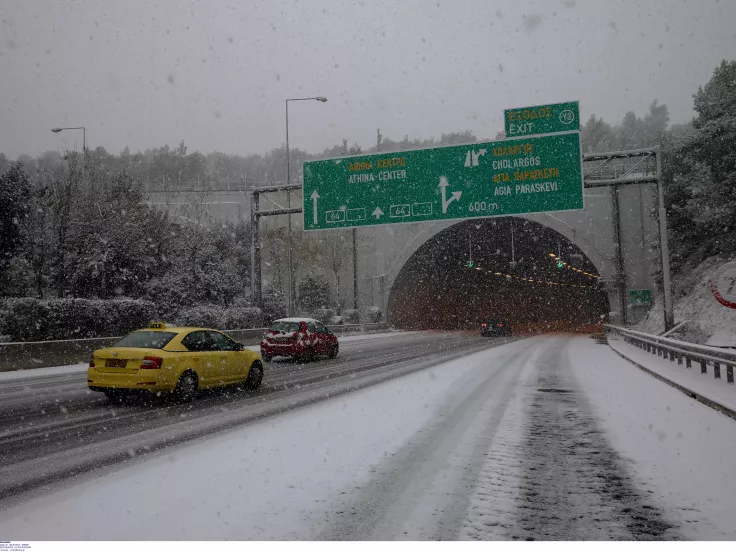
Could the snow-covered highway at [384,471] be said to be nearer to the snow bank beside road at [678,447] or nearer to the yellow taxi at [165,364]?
the snow bank beside road at [678,447]

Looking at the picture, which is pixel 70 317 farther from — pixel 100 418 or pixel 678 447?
pixel 678 447

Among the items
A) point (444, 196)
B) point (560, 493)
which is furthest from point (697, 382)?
point (444, 196)

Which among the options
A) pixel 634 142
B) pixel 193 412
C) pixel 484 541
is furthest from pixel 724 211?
pixel 634 142

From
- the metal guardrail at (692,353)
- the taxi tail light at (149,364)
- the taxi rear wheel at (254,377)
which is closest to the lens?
the taxi tail light at (149,364)

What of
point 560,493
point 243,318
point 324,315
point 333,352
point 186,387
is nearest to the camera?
point 560,493

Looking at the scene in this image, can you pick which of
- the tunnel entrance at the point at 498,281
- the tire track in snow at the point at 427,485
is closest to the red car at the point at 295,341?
the tire track in snow at the point at 427,485

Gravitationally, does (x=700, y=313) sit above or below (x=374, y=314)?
below

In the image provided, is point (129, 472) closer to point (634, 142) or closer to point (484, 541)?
point (484, 541)

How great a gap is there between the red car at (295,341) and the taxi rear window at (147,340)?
9.99 m

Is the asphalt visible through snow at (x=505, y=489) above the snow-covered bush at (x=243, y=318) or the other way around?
the other way around

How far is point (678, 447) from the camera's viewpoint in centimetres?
657

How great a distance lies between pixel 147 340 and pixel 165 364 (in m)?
0.86

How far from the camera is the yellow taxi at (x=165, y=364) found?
10281 mm

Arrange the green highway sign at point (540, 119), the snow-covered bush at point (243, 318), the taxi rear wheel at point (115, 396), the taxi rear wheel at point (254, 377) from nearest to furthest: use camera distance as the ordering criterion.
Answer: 1. the taxi rear wheel at point (115, 396)
2. the taxi rear wheel at point (254, 377)
3. the green highway sign at point (540, 119)
4. the snow-covered bush at point (243, 318)
